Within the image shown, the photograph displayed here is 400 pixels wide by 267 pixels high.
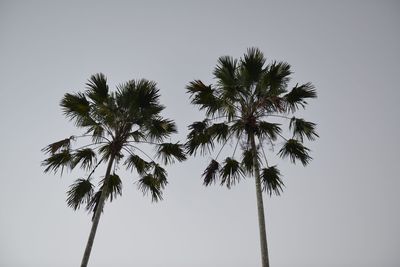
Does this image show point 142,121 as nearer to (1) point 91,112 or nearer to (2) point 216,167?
(1) point 91,112

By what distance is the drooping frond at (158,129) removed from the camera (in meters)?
10.7

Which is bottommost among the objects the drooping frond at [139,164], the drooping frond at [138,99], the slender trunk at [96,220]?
the slender trunk at [96,220]

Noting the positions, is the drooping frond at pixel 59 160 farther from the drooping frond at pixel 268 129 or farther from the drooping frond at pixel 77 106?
the drooping frond at pixel 268 129

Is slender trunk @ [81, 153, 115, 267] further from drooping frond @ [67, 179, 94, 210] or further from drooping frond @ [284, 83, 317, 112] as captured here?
drooping frond @ [284, 83, 317, 112]

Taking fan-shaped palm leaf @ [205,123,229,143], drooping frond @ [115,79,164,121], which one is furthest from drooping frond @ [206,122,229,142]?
drooping frond @ [115,79,164,121]

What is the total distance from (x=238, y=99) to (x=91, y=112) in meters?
6.08

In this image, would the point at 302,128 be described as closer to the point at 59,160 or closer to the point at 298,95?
the point at 298,95

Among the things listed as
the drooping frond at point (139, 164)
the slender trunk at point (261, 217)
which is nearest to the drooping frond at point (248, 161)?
the slender trunk at point (261, 217)

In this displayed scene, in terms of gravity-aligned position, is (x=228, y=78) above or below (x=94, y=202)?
above

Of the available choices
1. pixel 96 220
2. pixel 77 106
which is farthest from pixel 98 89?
pixel 96 220

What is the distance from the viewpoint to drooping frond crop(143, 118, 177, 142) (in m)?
10.7

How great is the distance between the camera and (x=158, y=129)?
10773mm

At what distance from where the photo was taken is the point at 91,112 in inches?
397

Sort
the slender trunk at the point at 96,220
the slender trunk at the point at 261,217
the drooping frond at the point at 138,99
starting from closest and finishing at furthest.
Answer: the slender trunk at the point at 261,217, the slender trunk at the point at 96,220, the drooping frond at the point at 138,99
